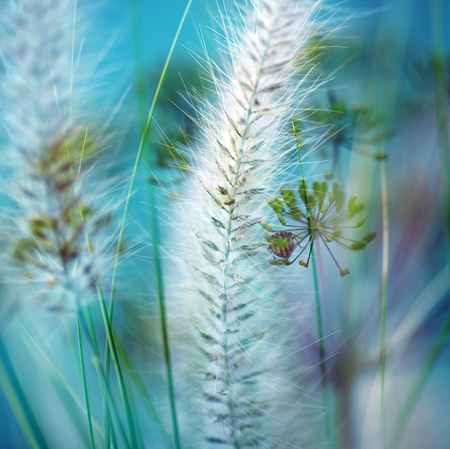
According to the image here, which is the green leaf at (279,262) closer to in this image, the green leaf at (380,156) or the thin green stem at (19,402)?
the green leaf at (380,156)

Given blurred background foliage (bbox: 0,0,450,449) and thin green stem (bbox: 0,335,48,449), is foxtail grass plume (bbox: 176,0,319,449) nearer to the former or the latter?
blurred background foliage (bbox: 0,0,450,449)

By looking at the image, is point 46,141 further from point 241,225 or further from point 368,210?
point 368,210

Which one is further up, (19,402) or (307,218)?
(307,218)

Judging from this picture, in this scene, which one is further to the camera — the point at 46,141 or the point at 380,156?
the point at 380,156

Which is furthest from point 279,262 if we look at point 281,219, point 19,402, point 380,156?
point 19,402

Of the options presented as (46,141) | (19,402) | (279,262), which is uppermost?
(46,141)

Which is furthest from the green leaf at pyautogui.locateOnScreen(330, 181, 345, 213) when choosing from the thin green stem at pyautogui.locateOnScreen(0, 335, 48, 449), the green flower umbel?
the thin green stem at pyautogui.locateOnScreen(0, 335, 48, 449)

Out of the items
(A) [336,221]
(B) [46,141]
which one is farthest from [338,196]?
(B) [46,141]
